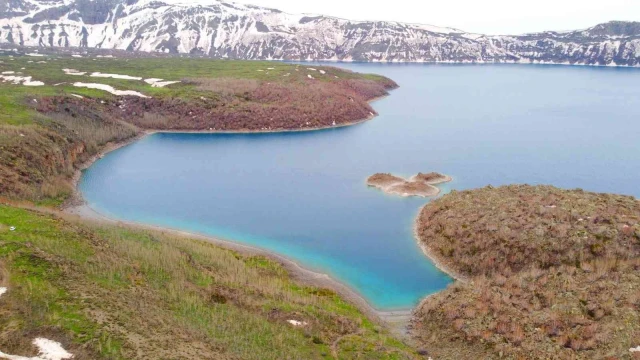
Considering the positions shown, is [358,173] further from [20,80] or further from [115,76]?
[20,80]

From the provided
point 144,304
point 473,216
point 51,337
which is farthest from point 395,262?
point 51,337

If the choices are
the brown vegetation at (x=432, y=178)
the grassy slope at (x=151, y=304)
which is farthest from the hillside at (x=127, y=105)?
the brown vegetation at (x=432, y=178)

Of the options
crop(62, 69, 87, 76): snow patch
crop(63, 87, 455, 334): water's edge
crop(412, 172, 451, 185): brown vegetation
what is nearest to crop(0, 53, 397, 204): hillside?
crop(62, 69, 87, 76): snow patch

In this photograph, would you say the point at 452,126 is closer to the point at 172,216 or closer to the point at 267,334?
the point at 172,216

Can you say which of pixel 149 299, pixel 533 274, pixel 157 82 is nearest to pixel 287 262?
pixel 149 299

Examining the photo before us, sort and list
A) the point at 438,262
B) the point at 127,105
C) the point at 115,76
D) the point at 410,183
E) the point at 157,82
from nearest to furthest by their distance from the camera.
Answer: the point at 438,262 → the point at 410,183 → the point at 127,105 → the point at 157,82 → the point at 115,76

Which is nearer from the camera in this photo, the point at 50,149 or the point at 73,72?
the point at 50,149

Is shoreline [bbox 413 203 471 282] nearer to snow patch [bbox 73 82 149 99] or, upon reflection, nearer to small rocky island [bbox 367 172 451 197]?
small rocky island [bbox 367 172 451 197]
